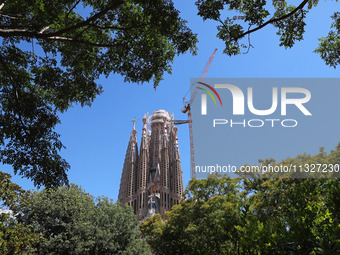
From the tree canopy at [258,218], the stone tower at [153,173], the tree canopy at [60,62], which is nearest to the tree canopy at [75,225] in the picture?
the tree canopy at [258,218]

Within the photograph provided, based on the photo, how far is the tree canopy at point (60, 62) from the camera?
843 centimetres

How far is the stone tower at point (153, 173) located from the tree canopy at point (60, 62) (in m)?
61.2

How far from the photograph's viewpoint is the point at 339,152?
46.6 ft

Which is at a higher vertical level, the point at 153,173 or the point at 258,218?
the point at 153,173

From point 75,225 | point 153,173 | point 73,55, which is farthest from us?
point 153,173

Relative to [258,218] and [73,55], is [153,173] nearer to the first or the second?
[258,218]

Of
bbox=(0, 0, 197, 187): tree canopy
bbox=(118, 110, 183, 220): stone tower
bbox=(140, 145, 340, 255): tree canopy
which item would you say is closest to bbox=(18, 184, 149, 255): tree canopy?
bbox=(140, 145, 340, 255): tree canopy

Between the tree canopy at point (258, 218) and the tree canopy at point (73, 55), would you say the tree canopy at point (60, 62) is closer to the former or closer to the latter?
the tree canopy at point (73, 55)

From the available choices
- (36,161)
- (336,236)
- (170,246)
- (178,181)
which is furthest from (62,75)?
(178,181)

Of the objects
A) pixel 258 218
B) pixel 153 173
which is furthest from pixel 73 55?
pixel 153 173

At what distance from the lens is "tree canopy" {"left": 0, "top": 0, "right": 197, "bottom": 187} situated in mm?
8430

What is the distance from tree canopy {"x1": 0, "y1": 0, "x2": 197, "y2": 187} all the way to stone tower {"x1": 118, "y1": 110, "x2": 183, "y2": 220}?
201ft

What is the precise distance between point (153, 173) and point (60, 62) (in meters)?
72.5

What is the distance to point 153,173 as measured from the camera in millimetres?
80750
